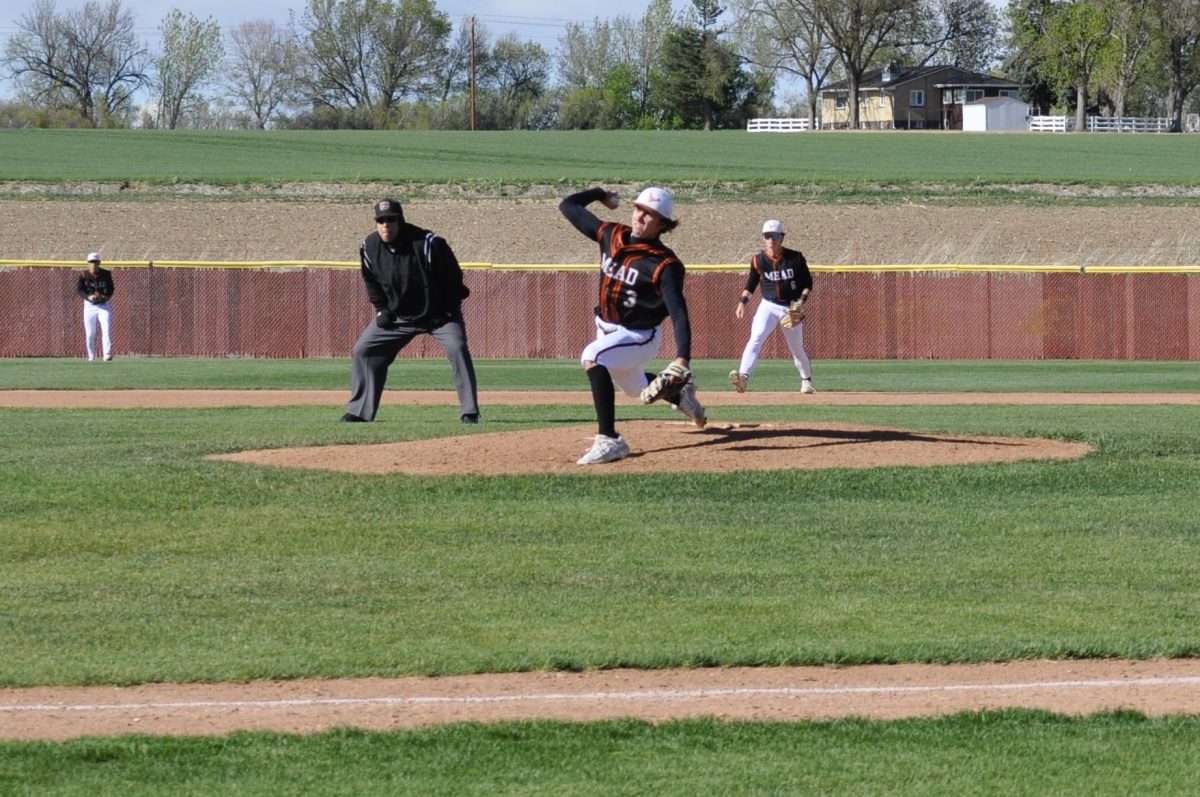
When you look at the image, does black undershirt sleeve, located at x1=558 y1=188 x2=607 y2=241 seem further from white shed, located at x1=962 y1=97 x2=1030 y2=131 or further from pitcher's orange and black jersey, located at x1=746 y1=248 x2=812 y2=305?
white shed, located at x1=962 y1=97 x2=1030 y2=131

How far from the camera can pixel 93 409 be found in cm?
1537

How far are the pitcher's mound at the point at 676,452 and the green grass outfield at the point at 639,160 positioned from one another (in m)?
35.7

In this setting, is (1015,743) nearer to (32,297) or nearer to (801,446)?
(801,446)

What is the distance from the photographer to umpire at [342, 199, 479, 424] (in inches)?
496

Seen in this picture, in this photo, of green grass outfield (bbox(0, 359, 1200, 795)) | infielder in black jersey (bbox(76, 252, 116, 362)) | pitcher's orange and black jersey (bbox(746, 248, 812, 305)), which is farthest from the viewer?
infielder in black jersey (bbox(76, 252, 116, 362))

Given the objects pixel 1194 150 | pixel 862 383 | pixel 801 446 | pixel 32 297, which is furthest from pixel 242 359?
pixel 1194 150

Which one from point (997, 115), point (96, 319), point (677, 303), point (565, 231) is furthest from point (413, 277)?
point (997, 115)

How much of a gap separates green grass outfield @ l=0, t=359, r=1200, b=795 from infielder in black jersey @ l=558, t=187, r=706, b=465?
523 millimetres

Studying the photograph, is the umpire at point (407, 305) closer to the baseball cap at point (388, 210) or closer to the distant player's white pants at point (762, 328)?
the baseball cap at point (388, 210)

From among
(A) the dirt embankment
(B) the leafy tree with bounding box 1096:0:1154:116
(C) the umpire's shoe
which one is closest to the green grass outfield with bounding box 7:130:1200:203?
(A) the dirt embankment

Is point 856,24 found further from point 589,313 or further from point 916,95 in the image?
point 589,313

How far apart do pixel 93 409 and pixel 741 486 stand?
8.06 m

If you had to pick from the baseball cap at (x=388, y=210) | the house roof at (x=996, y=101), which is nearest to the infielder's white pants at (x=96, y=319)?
the baseball cap at (x=388, y=210)

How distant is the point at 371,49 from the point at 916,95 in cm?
3579
